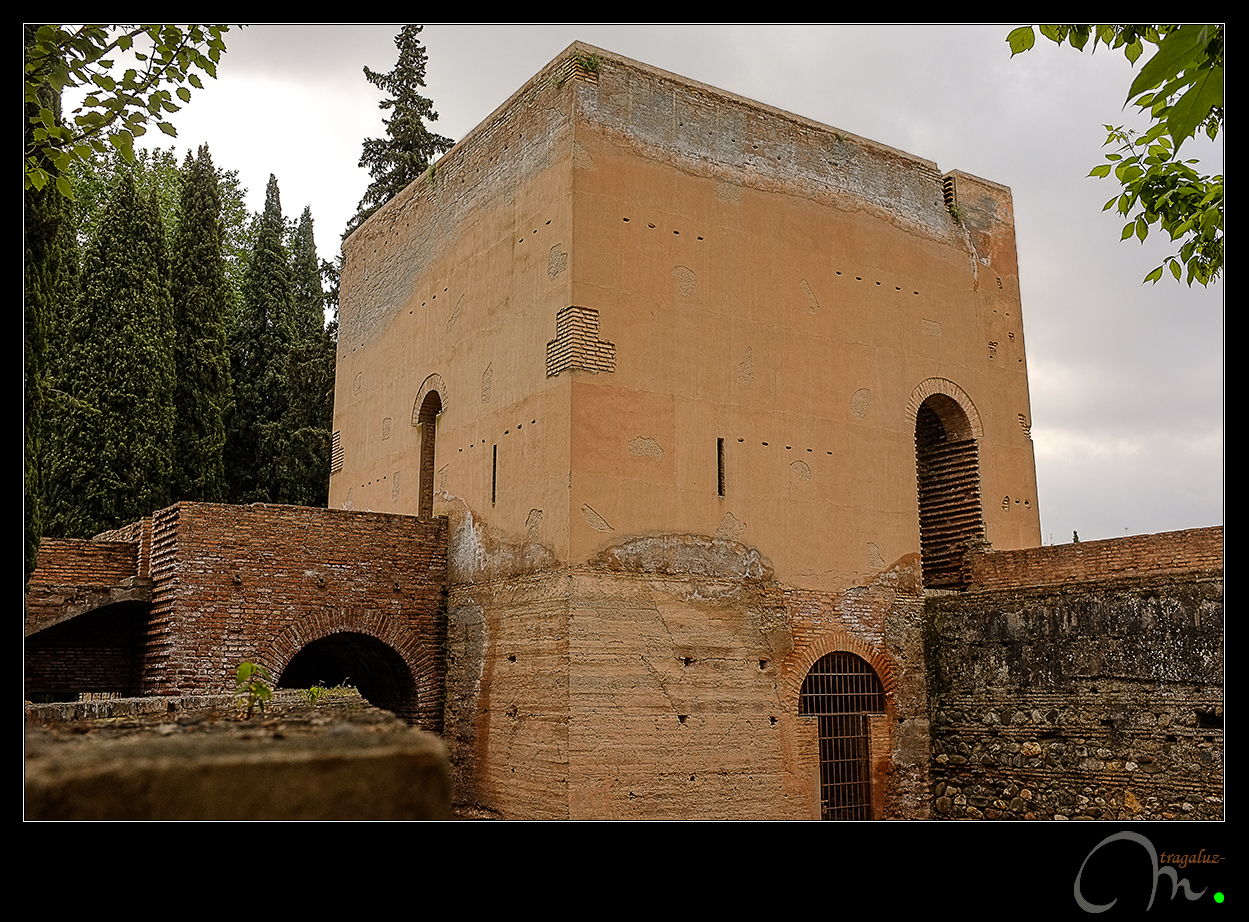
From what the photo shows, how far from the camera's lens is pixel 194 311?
68.8ft

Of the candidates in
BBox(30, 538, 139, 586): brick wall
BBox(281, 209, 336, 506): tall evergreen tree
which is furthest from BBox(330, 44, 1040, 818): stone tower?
BBox(281, 209, 336, 506): tall evergreen tree

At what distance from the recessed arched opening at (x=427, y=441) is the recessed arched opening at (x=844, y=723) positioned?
17.2 feet

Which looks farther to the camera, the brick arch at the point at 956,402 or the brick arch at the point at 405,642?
the brick arch at the point at 956,402

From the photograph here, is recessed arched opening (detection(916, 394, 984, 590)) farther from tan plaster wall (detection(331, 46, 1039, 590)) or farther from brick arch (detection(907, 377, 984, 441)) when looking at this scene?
tan plaster wall (detection(331, 46, 1039, 590))

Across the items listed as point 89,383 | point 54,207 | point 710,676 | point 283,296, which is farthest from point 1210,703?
point 283,296

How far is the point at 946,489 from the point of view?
44.1 feet

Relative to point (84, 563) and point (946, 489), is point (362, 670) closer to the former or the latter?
point (84, 563)

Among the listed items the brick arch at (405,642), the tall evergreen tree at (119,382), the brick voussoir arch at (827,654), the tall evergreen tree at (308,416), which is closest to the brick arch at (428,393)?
the brick arch at (405,642)

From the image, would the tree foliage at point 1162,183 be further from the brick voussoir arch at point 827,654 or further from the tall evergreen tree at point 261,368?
the tall evergreen tree at point 261,368

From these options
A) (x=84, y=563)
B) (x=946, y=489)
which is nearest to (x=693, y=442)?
(x=946, y=489)

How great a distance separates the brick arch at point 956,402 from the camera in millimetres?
13062

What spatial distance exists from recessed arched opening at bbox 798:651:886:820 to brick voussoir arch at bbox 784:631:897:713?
0.22 ft

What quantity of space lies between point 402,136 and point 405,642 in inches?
574

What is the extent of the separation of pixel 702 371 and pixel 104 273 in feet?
44.1
